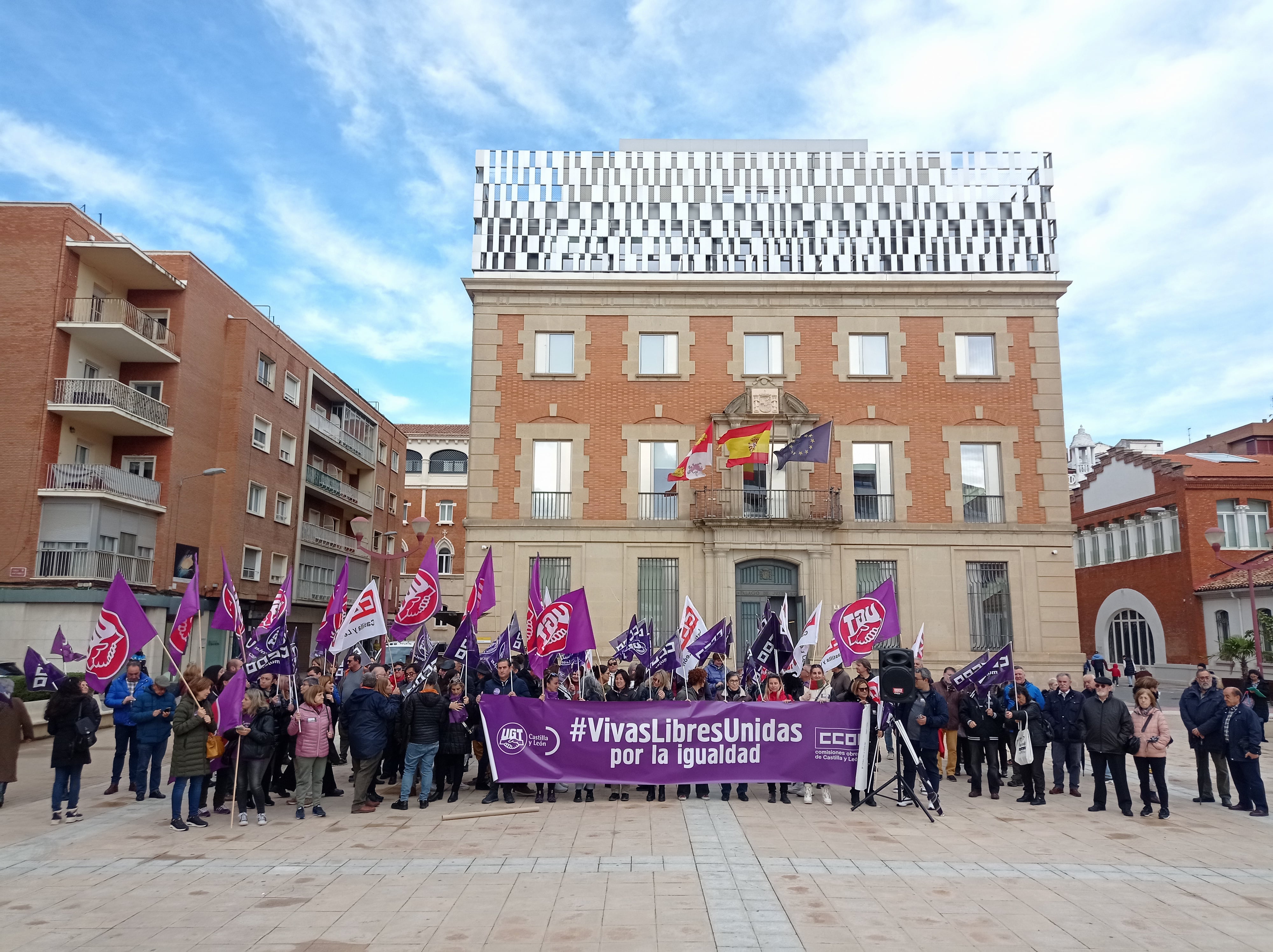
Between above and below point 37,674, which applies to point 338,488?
above

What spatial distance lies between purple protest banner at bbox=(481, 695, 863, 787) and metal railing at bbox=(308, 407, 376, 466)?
34.0 metres

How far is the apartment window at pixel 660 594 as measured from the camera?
2659 centimetres

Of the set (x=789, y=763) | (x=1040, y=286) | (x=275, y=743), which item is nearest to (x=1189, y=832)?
(x=789, y=763)

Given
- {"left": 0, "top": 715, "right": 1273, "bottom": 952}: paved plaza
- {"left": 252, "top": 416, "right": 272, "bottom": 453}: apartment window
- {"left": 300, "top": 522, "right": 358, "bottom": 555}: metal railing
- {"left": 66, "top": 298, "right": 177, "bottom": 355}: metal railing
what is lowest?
{"left": 0, "top": 715, "right": 1273, "bottom": 952}: paved plaza

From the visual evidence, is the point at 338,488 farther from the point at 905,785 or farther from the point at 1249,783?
the point at 1249,783

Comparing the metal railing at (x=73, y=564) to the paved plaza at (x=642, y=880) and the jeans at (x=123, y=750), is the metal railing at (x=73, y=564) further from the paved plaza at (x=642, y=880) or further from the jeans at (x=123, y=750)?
the paved plaza at (x=642, y=880)

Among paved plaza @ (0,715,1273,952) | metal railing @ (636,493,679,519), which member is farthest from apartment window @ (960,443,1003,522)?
paved plaza @ (0,715,1273,952)

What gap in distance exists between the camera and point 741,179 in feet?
101

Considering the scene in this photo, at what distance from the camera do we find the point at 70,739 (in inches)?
437

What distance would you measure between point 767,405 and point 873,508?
14.5ft

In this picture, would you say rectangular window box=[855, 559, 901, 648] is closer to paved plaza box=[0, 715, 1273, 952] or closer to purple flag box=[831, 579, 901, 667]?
purple flag box=[831, 579, 901, 667]

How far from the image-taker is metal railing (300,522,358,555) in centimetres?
4225

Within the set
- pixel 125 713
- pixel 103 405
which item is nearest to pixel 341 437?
pixel 103 405

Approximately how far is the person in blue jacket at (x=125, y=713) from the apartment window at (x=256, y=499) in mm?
24383
